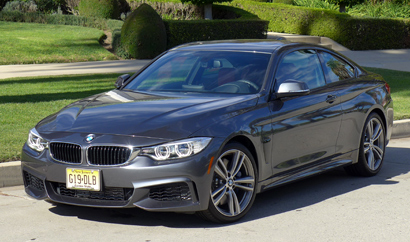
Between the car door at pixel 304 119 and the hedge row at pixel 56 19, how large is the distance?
19.8 meters

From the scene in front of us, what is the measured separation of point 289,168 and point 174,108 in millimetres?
1307

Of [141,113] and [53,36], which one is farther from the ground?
[141,113]

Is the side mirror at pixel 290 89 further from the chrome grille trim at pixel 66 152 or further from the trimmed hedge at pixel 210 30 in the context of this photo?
the trimmed hedge at pixel 210 30

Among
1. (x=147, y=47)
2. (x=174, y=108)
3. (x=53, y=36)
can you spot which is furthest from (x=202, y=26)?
(x=174, y=108)

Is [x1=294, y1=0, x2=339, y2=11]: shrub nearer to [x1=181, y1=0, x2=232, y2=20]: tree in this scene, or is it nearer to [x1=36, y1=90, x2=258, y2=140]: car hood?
[x1=181, y1=0, x2=232, y2=20]: tree

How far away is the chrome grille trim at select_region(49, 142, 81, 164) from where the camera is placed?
504 cm

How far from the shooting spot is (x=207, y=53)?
21.4 ft

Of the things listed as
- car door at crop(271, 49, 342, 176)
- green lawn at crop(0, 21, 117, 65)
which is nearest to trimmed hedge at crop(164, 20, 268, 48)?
green lawn at crop(0, 21, 117, 65)

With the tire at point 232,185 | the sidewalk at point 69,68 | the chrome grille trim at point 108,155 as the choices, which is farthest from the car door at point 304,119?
the sidewalk at point 69,68

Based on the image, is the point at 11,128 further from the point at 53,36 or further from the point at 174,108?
the point at 53,36

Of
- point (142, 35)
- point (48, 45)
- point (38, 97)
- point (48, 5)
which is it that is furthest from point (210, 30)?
point (38, 97)

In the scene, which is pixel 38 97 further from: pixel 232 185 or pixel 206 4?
pixel 206 4

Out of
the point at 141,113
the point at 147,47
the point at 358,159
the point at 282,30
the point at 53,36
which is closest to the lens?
the point at 141,113

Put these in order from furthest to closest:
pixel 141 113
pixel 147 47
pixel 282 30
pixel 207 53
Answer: pixel 282 30 < pixel 147 47 < pixel 207 53 < pixel 141 113
